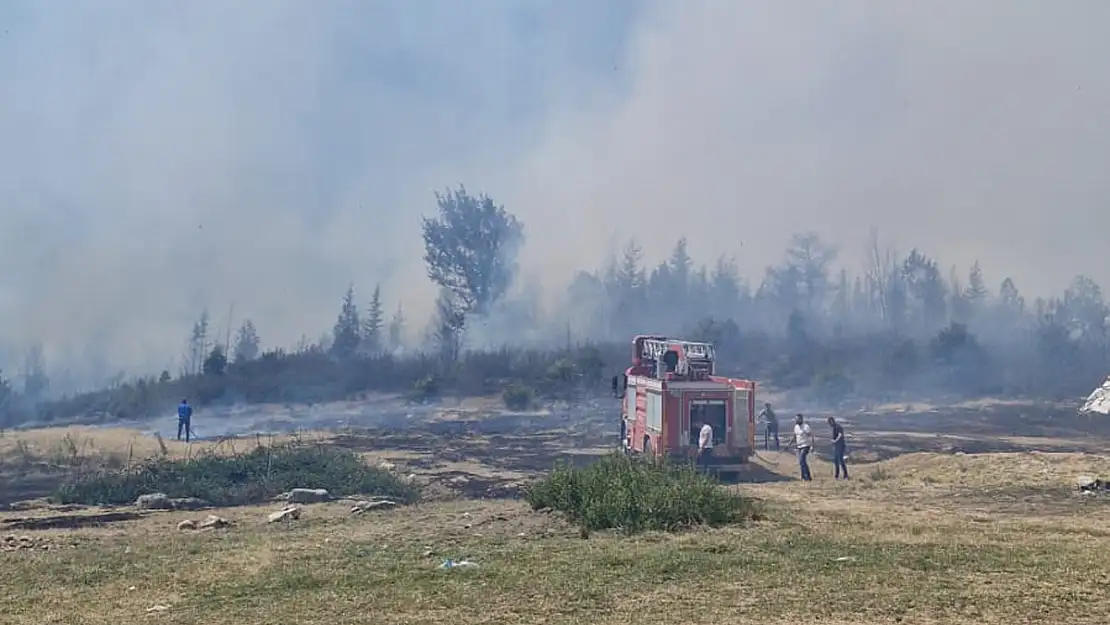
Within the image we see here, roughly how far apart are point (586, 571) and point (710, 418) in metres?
12.2

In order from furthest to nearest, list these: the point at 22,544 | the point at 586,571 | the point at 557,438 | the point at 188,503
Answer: the point at 557,438, the point at 188,503, the point at 22,544, the point at 586,571

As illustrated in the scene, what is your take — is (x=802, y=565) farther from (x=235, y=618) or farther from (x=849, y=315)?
(x=849, y=315)

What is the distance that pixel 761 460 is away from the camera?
2461 centimetres

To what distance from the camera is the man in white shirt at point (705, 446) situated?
20250mm

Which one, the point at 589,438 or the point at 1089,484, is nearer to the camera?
the point at 1089,484

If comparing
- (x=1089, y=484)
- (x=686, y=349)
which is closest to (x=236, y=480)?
(x=686, y=349)

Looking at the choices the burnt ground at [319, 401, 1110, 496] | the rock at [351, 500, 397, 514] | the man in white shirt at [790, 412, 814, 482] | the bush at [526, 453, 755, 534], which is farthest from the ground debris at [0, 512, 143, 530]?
the man in white shirt at [790, 412, 814, 482]

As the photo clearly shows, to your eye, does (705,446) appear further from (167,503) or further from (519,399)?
(519,399)

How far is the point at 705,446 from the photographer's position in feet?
66.6

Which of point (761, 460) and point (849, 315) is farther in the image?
point (849, 315)

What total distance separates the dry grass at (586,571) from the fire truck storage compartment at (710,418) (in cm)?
638

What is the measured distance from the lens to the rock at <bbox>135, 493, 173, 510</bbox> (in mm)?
17647

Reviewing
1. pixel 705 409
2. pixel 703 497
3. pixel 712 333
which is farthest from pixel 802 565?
pixel 712 333

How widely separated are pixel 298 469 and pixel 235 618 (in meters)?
12.3
